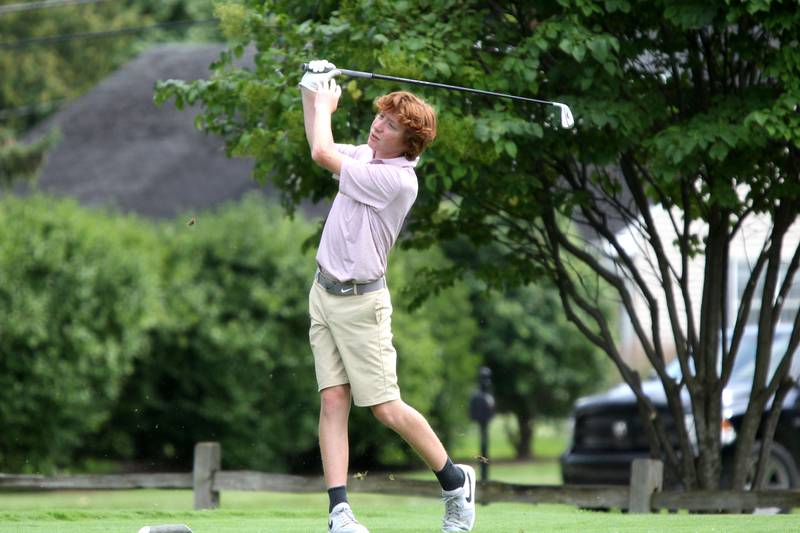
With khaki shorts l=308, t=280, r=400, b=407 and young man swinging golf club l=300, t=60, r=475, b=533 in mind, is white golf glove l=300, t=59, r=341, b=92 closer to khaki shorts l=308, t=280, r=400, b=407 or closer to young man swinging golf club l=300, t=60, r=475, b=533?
young man swinging golf club l=300, t=60, r=475, b=533

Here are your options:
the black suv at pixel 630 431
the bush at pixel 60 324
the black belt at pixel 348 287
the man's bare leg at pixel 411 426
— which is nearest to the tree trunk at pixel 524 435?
the bush at pixel 60 324

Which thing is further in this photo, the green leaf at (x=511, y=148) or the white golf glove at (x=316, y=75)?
the green leaf at (x=511, y=148)

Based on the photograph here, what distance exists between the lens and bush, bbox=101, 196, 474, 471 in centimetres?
1841

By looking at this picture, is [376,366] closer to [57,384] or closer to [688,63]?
[688,63]

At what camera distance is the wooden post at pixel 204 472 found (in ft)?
30.6

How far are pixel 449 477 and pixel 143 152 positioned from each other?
24291 mm

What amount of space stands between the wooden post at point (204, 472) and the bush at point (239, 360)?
8740 mm

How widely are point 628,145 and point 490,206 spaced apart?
1069 millimetres

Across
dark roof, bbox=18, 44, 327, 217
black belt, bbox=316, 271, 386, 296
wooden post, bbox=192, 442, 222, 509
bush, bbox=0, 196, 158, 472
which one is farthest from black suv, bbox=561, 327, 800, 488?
dark roof, bbox=18, 44, 327, 217

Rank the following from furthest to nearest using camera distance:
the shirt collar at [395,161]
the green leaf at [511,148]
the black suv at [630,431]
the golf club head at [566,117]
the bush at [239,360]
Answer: the bush at [239,360] → the black suv at [630,431] → the green leaf at [511,148] → the golf club head at [566,117] → the shirt collar at [395,161]

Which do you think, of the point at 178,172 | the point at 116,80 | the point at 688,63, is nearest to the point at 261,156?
the point at 688,63

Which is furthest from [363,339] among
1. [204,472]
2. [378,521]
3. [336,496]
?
[204,472]

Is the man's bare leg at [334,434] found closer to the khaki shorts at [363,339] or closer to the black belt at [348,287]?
the khaki shorts at [363,339]

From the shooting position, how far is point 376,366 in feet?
→ 19.7
